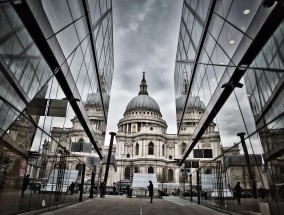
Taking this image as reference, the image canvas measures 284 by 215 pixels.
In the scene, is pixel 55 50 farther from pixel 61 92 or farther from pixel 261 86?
pixel 261 86

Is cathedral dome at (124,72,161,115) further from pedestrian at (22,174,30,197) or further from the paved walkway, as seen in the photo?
pedestrian at (22,174,30,197)

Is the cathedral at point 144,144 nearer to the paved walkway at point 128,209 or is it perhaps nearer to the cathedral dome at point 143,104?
the cathedral dome at point 143,104

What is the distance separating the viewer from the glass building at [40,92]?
7051mm

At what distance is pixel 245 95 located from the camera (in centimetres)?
1046

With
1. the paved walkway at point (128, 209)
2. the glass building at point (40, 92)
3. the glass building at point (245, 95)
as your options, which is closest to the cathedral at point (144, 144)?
the glass building at point (40, 92)

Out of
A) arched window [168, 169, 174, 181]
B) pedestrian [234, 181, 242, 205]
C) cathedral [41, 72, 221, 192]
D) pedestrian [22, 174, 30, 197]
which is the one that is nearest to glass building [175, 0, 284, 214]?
pedestrian [234, 181, 242, 205]

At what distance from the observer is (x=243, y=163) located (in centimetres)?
1011

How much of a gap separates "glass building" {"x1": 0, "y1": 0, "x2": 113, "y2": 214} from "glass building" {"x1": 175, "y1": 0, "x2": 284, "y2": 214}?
6.86 m

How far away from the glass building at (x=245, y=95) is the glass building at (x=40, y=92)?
22.5ft

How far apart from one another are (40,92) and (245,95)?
27.2 ft

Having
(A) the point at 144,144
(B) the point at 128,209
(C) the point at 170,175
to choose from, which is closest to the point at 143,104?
(A) the point at 144,144

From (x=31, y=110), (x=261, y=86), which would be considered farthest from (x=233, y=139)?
(x=31, y=110)

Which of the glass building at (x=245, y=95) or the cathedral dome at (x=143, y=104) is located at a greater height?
the cathedral dome at (x=143, y=104)

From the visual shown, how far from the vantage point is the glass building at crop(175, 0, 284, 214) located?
719 centimetres
